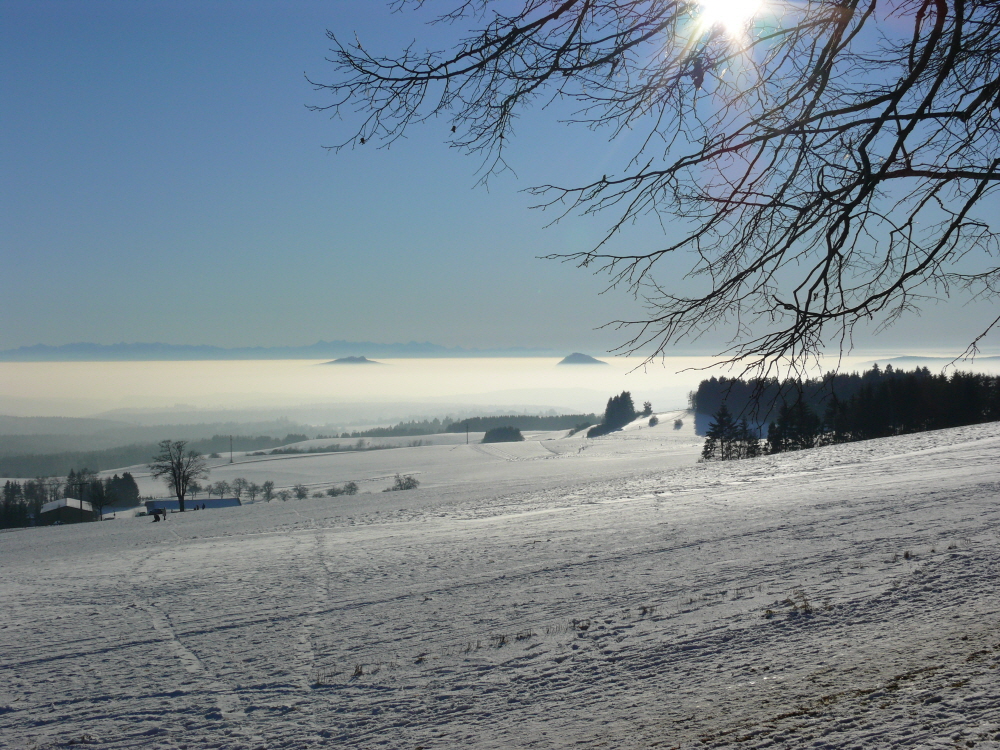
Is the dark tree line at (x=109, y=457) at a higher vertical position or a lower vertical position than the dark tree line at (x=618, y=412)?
lower

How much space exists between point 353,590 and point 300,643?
2447mm

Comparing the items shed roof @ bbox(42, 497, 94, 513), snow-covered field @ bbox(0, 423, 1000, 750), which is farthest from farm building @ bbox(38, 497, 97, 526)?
snow-covered field @ bbox(0, 423, 1000, 750)

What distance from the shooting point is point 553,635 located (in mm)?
6512

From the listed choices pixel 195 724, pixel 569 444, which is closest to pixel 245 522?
pixel 195 724

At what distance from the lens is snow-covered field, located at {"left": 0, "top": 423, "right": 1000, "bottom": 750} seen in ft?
14.4

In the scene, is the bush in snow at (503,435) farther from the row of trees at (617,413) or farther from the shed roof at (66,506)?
the shed roof at (66,506)

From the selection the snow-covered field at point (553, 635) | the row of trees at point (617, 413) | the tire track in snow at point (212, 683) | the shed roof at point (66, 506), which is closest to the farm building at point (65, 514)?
the shed roof at point (66, 506)

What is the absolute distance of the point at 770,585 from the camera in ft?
24.1

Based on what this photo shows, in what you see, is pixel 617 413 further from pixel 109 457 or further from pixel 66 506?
pixel 109 457

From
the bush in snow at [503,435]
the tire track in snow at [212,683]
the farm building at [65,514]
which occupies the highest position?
the tire track in snow at [212,683]

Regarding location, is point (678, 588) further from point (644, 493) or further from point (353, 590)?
point (644, 493)

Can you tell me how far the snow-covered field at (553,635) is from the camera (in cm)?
438

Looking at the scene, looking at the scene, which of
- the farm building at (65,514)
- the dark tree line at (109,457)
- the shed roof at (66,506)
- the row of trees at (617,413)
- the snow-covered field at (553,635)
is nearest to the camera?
the snow-covered field at (553,635)

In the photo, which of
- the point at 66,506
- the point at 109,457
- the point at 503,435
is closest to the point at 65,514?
the point at 66,506
